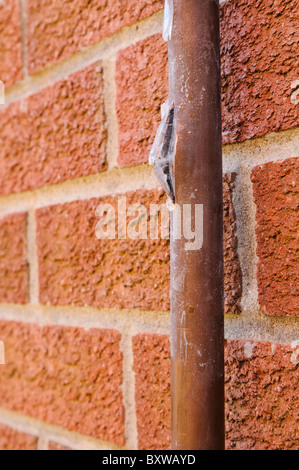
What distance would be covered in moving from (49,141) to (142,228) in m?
0.20

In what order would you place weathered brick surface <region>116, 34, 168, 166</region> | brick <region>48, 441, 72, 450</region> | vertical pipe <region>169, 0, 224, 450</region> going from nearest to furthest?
vertical pipe <region>169, 0, 224, 450</region>, weathered brick surface <region>116, 34, 168, 166</region>, brick <region>48, 441, 72, 450</region>

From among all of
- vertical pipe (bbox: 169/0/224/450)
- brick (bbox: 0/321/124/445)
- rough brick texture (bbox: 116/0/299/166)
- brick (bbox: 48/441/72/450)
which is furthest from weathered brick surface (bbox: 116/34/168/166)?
brick (bbox: 48/441/72/450)

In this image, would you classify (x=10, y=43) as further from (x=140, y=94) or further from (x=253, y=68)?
(x=253, y=68)

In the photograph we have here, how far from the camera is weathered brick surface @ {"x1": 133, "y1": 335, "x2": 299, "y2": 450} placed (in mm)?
415

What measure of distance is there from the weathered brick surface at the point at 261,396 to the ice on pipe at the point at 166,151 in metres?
0.15

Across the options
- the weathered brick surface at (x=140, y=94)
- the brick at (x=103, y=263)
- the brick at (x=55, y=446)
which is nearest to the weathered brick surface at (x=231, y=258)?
the brick at (x=103, y=263)

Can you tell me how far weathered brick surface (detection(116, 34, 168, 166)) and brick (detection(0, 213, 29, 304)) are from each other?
0.70 ft

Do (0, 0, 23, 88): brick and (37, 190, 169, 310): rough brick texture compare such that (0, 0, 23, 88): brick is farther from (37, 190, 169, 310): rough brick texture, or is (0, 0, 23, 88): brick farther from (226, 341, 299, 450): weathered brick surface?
(226, 341, 299, 450): weathered brick surface

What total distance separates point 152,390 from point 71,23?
43cm

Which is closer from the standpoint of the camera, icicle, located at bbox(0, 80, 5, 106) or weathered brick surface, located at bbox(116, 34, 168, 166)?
weathered brick surface, located at bbox(116, 34, 168, 166)

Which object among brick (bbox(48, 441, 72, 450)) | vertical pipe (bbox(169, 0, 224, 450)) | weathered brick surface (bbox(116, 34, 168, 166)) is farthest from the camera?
brick (bbox(48, 441, 72, 450))

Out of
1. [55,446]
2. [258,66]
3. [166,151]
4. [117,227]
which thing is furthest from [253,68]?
[55,446]
